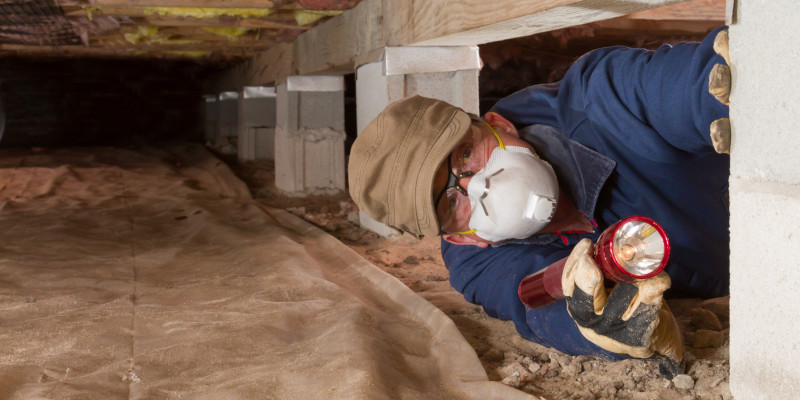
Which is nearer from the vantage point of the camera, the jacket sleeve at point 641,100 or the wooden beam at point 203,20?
the jacket sleeve at point 641,100

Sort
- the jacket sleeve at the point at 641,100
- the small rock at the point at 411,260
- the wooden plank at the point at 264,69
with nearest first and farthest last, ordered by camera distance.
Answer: the jacket sleeve at the point at 641,100
the small rock at the point at 411,260
the wooden plank at the point at 264,69

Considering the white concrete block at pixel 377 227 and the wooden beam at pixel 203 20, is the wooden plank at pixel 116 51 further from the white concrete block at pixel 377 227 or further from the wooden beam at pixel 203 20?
the white concrete block at pixel 377 227

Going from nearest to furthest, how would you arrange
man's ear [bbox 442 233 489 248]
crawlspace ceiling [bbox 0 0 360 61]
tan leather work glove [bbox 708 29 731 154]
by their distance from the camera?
tan leather work glove [bbox 708 29 731 154], man's ear [bbox 442 233 489 248], crawlspace ceiling [bbox 0 0 360 61]

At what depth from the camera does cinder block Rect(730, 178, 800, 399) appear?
1396 mm

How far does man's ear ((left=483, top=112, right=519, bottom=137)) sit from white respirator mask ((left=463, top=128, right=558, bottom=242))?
0.49 feet

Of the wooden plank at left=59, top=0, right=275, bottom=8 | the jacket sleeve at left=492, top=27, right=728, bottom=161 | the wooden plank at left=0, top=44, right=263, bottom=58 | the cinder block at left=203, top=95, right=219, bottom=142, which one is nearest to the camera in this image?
the jacket sleeve at left=492, top=27, right=728, bottom=161

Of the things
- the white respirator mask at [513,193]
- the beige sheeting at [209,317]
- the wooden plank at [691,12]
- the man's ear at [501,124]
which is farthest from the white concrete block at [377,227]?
the wooden plank at [691,12]

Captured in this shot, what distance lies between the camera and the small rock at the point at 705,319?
2.25 metres

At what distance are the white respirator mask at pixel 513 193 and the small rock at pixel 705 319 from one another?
2.18 feet

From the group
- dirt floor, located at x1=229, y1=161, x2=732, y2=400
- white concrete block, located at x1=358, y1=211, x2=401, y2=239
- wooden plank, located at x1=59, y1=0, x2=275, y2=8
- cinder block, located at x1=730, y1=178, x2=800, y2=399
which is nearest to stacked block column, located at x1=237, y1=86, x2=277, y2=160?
wooden plank, located at x1=59, y1=0, x2=275, y2=8

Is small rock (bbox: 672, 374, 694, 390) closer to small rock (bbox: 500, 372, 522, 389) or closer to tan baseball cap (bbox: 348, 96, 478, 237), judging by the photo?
small rock (bbox: 500, 372, 522, 389)

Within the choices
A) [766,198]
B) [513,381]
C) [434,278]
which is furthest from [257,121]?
[766,198]

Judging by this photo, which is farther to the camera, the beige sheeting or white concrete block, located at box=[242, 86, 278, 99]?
white concrete block, located at box=[242, 86, 278, 99]

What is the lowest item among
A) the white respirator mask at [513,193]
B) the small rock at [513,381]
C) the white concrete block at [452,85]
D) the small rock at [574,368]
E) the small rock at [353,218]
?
the small rock at [513,381]
